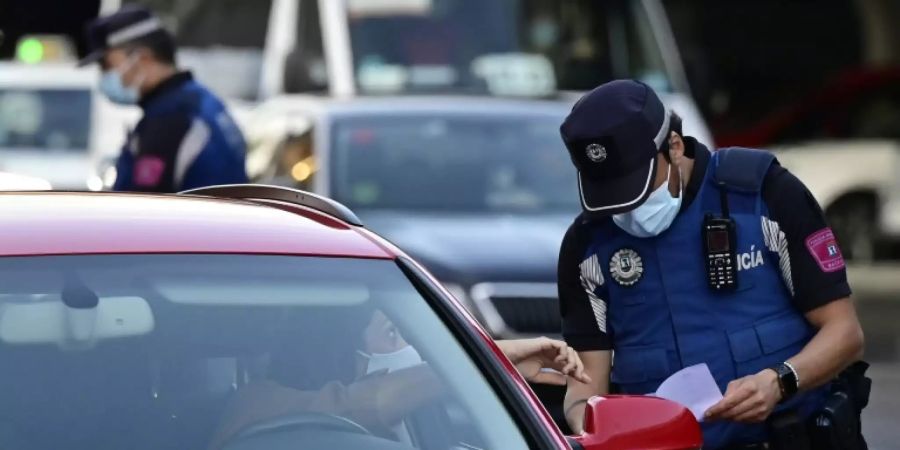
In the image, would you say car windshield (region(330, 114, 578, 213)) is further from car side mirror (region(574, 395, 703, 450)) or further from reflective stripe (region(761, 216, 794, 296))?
car side mirror (region(574, 395, 703, 450))

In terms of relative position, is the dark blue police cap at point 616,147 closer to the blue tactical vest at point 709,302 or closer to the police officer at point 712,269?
the police officer at point 712,269

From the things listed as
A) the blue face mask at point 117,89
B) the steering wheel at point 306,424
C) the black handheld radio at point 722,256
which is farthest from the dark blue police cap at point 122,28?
the steering wheel at point 306,424

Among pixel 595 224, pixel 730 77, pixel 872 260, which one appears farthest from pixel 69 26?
pixel 595 224

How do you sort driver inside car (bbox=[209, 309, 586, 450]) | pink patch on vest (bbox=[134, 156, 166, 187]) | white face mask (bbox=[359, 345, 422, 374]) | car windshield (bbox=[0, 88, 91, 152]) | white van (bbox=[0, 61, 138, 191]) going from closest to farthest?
driver inside car (bbox=[209, 309, 586, 450]) < white face mask (bbox=[359, 345, 422, 374]) < pink patch on vest (bbox=[134, 156, 166, 187]) < white van (bbox=[0, 61, 138, 191]) < car windshield (bbox=[0, 88, 91, 152])

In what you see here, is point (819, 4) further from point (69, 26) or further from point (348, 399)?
point (348, 399)

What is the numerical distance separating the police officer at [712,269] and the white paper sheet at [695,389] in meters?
0.03

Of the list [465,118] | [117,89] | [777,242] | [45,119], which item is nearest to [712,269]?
[777,242]

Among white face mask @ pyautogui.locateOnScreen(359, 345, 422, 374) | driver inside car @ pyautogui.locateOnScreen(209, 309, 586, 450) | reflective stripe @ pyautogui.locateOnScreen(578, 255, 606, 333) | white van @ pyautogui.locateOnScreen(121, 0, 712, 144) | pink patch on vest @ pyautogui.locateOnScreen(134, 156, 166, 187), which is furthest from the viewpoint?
white van @ pyautogui.locateOnScreen(121, 0, 712, 144)

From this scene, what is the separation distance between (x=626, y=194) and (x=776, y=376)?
48 cm

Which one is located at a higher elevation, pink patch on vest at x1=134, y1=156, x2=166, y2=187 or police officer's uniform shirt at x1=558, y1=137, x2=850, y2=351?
police officer's uniform shirt at x1=558, y1=137, x2=850, y2=351

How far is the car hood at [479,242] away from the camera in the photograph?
9.35 m

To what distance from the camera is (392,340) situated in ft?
14.1

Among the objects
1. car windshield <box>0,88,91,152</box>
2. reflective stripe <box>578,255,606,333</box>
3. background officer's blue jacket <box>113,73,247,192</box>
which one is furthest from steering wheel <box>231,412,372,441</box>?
car windshield <box>0,88,91,152</box>

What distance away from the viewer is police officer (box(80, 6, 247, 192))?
8.71 m
